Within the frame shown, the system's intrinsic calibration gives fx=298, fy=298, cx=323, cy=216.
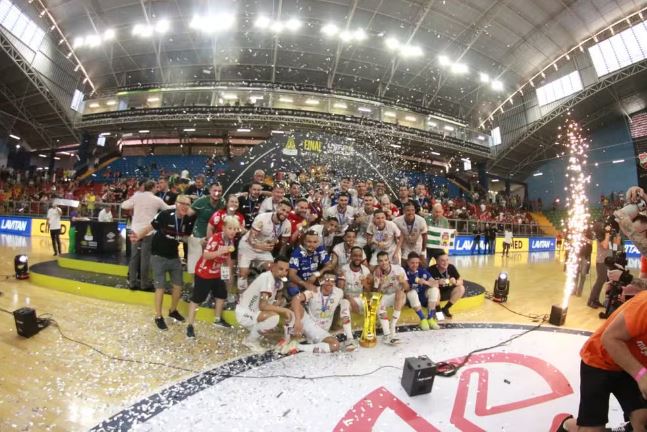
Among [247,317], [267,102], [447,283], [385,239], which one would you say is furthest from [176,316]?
[267,102]

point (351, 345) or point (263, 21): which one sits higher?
point (263, 21)

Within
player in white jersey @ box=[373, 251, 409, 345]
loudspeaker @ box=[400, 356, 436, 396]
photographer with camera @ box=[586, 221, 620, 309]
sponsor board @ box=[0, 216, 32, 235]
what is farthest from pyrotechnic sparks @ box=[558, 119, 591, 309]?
sponsor board @ box=[0, 216, 32, 235]

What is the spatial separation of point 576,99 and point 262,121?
20.2 metres

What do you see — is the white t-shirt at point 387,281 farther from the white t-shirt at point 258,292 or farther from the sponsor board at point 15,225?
the sponsor board at point 15,225

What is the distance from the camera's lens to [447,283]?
4.98 meters

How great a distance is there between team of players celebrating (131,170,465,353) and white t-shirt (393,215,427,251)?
0.02 m

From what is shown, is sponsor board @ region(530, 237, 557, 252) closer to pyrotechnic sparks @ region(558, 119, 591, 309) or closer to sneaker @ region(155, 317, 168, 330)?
pyrotechnic sparks @ region(558, 119, 591, 309)

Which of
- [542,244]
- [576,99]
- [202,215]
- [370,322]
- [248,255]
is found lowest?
[370,322]

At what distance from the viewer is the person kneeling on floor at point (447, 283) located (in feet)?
16.4

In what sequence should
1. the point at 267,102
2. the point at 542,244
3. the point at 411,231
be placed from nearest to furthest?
the point at 411,231
the point at 267,102
the point at 542,244

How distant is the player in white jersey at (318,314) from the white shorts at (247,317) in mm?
482

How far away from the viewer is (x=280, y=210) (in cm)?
440

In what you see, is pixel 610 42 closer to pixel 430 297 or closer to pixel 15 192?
pixel 430 297

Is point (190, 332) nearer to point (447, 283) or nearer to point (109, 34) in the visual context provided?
point (447, 283)
